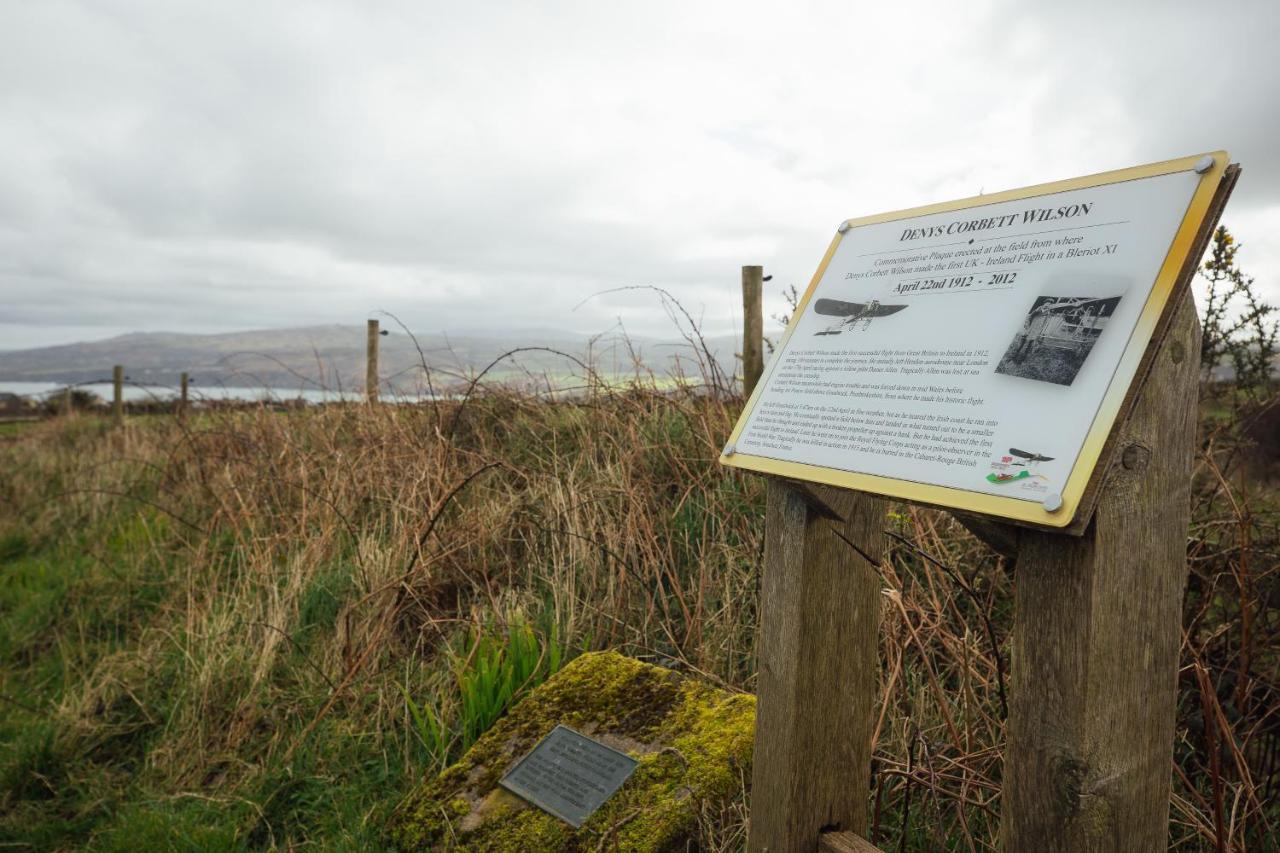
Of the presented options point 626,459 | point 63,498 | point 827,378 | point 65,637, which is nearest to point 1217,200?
point 827,378

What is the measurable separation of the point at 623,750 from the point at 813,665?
2.91 feet

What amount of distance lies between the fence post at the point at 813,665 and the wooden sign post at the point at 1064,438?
0.25 m

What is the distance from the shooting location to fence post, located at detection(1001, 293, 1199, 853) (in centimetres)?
150

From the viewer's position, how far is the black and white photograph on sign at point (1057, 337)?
152 cm

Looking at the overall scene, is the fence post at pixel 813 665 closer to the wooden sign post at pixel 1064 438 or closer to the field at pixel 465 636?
the field at pixel 465 636

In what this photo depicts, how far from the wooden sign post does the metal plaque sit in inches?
48.8

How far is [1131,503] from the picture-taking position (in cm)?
150

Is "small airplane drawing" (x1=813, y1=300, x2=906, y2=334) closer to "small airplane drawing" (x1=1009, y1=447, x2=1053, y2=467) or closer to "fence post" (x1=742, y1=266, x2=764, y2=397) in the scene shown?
"small airplane drawing" (x1=1009, y1=447, x2=1053, y2=467)

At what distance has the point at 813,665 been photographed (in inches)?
84.1

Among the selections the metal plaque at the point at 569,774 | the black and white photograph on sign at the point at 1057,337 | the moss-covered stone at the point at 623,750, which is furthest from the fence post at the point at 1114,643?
the metal plaque at the point at 569,774

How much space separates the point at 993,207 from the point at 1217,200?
0.46 m

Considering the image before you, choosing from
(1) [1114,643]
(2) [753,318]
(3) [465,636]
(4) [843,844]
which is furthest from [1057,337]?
(2) [753,318]

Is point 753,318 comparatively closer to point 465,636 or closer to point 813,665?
point 465,636

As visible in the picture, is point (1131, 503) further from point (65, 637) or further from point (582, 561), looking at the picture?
point (65, 637)
